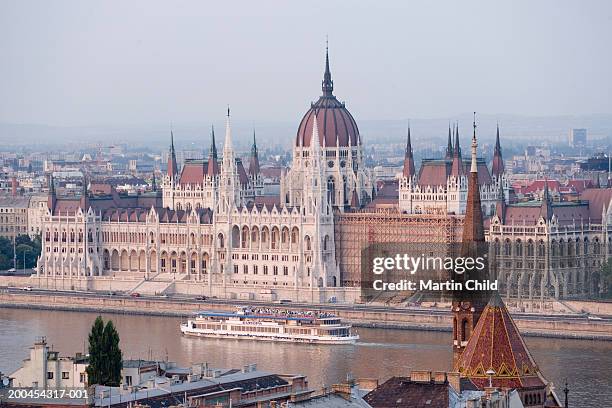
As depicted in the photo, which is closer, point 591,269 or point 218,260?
point 591,269

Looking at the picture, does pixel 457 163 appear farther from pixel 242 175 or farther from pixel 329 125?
pixel 242 175

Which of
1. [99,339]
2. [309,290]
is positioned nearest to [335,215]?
[309,290]

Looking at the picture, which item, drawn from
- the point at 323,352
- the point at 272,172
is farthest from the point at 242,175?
the point at 272,172

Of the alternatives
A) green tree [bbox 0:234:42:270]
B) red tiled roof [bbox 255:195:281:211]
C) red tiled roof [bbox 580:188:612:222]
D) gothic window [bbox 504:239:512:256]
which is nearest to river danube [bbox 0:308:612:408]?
gothic window [bbox 504:239:512:256]

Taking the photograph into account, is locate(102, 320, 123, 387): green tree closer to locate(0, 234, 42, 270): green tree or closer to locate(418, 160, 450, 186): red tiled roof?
locate(418, 160, 450, 186): red tiled roof

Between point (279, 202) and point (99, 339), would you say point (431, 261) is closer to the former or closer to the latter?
point (279, 202)
